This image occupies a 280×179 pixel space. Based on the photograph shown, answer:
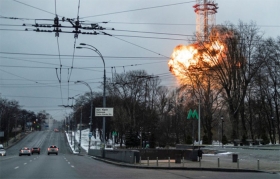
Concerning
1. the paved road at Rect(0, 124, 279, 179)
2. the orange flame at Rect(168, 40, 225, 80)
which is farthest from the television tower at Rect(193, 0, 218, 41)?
the paved road at Rect(0, 124, 279, 179)

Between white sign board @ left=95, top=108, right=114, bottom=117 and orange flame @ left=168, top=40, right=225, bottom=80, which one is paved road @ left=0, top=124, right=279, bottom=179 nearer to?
white sign board @ left=95, top=108, right=114, bottom=117

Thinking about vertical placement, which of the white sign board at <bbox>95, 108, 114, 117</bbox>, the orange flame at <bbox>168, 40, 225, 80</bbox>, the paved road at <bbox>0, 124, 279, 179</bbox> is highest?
the orange flame at <bbox>168, 40, 225, 80</bbox>

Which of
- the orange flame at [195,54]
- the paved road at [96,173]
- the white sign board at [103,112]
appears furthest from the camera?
the orange flame at [195,54]

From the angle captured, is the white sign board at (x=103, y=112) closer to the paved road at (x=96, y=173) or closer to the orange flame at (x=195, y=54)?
the paved road at (x=96, y=173)

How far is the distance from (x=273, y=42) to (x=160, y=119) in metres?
30.0

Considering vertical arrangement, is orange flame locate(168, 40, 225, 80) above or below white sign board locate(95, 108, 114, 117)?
above

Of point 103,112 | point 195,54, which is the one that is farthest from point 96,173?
point 195,54

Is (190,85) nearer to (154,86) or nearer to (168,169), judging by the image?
(154,86)

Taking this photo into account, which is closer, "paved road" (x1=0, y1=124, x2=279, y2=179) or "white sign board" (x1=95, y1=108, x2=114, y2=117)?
"paved road" (x1=0, y1=124, x2=279, y2=179)

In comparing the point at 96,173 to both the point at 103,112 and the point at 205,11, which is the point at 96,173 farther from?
the point at 205,11

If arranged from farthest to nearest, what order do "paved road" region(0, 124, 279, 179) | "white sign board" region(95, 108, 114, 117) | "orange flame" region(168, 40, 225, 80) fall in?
"orange flame" region(168, 40, 225, 80) → "white sign board" region(95, 108, 114, 117) → "paved road" region(0, 124, 279, 179)

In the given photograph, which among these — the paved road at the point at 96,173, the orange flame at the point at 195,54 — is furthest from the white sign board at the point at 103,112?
the orange flame at the point at 195,54

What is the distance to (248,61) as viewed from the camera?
60531 mm

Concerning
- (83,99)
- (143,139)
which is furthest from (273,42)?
(83,99)
